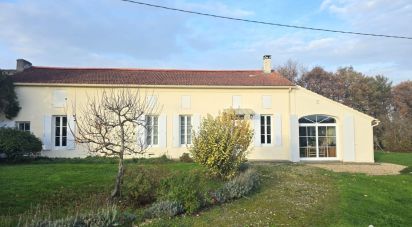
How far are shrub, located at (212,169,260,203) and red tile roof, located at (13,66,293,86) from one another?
12.4 meters

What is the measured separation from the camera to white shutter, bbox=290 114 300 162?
75.2 ft

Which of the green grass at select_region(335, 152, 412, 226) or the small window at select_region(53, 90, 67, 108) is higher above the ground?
the small window at select_region(53, 90, 67, 108)

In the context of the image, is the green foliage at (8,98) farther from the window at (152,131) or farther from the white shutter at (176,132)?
the white shutter at (176,132)

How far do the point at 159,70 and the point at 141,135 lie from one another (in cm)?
571

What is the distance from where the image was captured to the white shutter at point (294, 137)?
902 inches

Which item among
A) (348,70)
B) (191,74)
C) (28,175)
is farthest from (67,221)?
(348,70)

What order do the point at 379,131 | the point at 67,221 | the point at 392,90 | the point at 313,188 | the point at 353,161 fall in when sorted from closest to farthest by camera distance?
the point at 67,221
the point at 313,188
the point at 353,161
the point at 379,131
the point at 392,90

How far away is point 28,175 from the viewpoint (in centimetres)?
1234

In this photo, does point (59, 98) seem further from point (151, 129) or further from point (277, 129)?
point (277, 129)

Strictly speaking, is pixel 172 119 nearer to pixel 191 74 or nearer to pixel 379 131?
pixel 191 74

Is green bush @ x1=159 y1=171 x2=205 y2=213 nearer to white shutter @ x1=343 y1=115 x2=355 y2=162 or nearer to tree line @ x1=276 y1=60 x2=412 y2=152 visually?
white shutter @ x1=343 y1=115 x2=355 y2=162

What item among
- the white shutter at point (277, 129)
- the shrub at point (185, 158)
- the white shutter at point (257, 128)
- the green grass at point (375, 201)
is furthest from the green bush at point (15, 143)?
the green grass at point (375, 201)

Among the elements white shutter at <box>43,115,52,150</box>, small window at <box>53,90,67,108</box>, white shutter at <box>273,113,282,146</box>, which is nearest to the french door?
white shutter at <box>273,113,282,146</box>

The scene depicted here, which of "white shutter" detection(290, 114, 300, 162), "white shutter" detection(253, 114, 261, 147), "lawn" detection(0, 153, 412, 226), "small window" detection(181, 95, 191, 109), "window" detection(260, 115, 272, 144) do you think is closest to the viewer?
"lawn" detection(0, 153, 412, 226)
